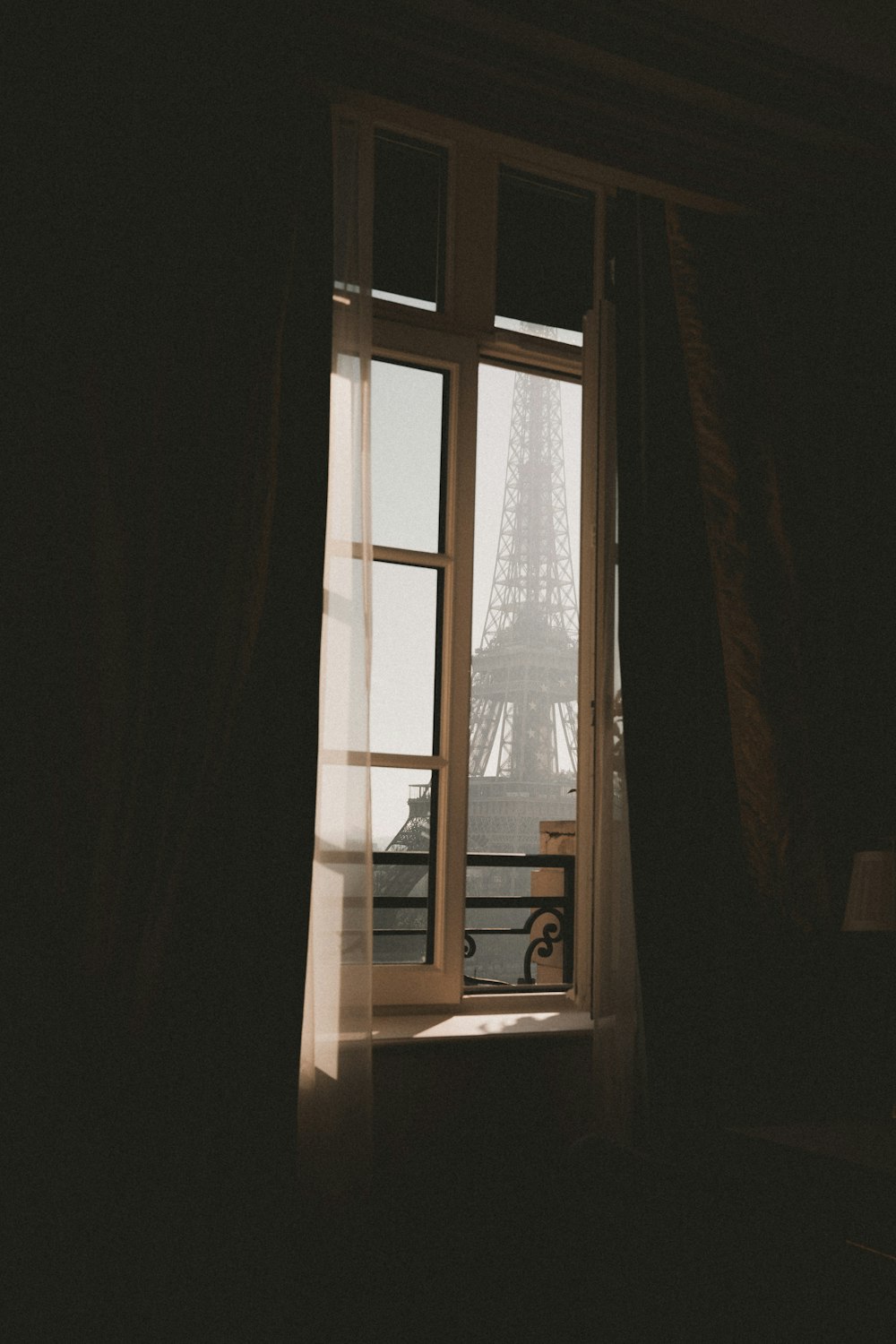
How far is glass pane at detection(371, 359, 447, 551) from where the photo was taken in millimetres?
2789

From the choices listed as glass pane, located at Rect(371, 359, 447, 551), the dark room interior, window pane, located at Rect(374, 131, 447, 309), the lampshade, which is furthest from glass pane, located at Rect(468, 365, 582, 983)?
the lampshade

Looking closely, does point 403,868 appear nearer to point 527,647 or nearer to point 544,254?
point 527,647

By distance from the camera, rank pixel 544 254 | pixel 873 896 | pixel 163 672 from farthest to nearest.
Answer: pixel 544 254, pixel 873 896, pixel 163 672

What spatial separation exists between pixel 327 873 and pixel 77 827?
531mm

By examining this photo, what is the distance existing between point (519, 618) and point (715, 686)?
1046 mm

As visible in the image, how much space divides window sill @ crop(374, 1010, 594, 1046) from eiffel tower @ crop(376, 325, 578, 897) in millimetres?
595

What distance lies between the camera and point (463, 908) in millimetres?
2740

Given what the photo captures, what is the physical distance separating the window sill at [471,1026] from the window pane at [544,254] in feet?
6.39

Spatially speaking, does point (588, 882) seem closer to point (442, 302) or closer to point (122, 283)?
point (442, 302)

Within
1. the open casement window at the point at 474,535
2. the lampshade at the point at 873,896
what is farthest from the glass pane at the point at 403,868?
the lampshade at the point at 873,896

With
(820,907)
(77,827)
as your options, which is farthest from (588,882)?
(77,827)

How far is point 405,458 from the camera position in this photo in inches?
111

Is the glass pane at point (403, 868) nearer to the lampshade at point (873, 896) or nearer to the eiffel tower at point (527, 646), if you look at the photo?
the eiffel tower at point (527, 646)

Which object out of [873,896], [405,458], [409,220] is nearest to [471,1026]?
[873,896]
